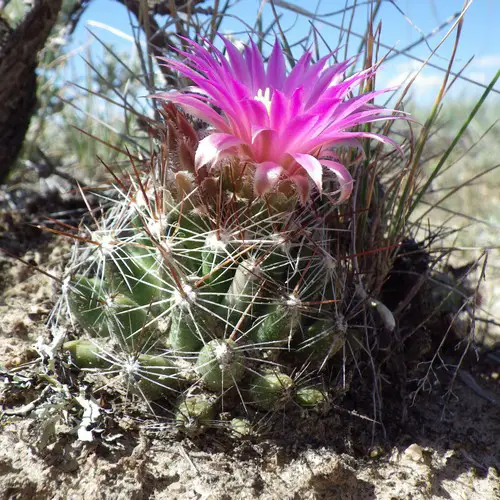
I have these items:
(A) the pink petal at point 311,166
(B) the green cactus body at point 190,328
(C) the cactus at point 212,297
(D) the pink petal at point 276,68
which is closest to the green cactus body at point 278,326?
(C) the cactus at point 212,297

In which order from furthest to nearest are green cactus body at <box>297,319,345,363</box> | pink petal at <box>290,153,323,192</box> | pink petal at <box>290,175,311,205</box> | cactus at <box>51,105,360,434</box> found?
1. green cactus body at <box>297,319,345,363</box>
2. cactus at <box>51,105,360,434</box>
3. pink petal at <box>290,175,311,205</box>
4. pink petal at <box>290,153,323,192</box>

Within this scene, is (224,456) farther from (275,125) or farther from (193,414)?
(275,125)

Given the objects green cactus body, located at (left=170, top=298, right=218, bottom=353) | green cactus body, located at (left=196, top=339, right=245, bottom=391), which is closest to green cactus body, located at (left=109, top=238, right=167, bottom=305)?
green cactus body, located at (left=170, top=298, right=218, bottom=353)

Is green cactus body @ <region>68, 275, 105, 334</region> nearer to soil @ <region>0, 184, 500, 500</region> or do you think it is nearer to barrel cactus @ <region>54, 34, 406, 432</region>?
barrel cactus @ <region>54, 34, 406, 432</region>

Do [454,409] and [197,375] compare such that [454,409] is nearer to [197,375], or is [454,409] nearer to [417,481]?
[417,481]

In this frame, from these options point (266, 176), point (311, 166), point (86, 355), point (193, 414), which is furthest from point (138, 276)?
point (311, 166)

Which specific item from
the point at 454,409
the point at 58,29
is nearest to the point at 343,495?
the point at 454,409
